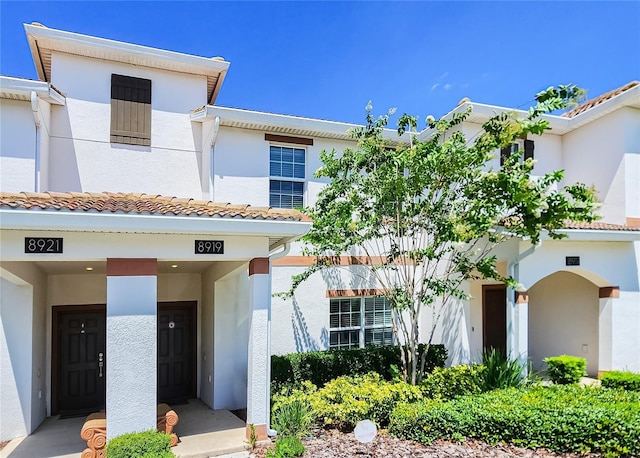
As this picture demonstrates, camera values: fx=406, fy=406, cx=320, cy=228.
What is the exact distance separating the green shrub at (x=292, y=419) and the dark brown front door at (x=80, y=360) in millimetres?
5565

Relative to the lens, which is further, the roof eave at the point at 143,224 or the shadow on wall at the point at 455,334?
the shadow on wall at the point at 455,334

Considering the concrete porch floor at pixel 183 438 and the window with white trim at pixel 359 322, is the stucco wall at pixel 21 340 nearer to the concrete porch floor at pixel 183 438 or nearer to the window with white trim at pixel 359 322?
the concrete porch floor at pixel 183 438

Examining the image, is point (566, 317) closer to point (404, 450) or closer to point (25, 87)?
point (404, 450)

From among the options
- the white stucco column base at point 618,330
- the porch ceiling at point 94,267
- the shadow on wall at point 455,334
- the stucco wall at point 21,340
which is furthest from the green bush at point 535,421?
the stucco wall at point 21,340

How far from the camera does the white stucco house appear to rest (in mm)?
6844

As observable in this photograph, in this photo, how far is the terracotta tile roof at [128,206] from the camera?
232 inches

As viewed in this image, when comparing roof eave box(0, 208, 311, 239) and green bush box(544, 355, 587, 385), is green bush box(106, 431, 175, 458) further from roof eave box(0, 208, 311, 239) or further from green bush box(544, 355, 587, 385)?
green bush box(544, 355, 587, 385)

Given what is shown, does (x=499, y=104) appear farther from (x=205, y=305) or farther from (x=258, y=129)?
(x=205, y=305)

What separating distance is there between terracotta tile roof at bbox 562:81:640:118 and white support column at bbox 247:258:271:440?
44.2 feet

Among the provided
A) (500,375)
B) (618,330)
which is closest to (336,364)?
(500,375)

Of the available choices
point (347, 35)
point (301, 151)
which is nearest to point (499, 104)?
point (347, 35)

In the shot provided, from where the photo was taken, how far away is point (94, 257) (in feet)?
21.8

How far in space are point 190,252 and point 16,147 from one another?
6.02m

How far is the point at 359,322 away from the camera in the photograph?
41.6 feet
